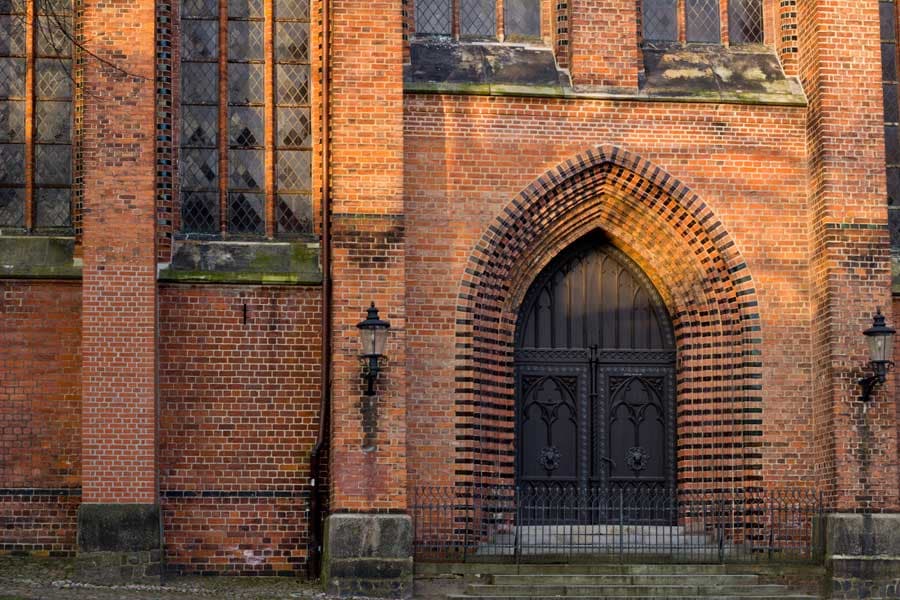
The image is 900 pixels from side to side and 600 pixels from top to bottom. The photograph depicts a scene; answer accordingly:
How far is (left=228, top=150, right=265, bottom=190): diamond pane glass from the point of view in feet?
60.5

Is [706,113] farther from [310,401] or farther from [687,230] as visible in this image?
[310,401]

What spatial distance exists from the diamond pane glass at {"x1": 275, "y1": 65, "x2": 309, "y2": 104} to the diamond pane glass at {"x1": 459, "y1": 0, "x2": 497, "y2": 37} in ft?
6.30

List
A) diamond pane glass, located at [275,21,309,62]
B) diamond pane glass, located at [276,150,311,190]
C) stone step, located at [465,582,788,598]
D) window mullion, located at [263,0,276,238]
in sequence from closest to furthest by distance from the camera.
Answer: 1. stone step, located at [465,582,788,598]
2. window mullion, located at [263,0,276,238]
3. diamond pane glass, located at [276,150,311,190]
4. diamond pane glass, located at [275,21,309,62]

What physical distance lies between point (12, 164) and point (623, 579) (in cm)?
802

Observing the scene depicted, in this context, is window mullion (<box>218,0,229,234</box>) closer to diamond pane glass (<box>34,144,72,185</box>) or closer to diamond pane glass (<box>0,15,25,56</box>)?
diamond pane glass (<box>34,144,72,185</box>)

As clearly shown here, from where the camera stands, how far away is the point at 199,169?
723 inches

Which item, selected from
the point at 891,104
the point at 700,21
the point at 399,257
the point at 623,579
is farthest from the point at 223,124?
the point at 891,104

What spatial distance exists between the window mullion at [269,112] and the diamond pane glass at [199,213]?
576 mm

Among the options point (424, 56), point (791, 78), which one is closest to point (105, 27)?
point (424, 56)

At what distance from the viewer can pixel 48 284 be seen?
1761 centimetres

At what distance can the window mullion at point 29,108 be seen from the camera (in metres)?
18.1

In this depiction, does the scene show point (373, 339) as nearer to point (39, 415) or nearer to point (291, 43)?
point (39, 415)

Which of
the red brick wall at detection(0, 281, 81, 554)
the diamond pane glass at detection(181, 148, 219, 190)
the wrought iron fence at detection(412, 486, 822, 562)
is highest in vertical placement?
the diamond pane glass at detection(181, 148, 219, 190)

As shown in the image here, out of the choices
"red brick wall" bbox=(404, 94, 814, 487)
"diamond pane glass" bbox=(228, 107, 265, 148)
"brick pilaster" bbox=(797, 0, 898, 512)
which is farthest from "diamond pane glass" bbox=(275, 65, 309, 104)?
"brick pilaster" bbox=(797, 0, 898, 512)
